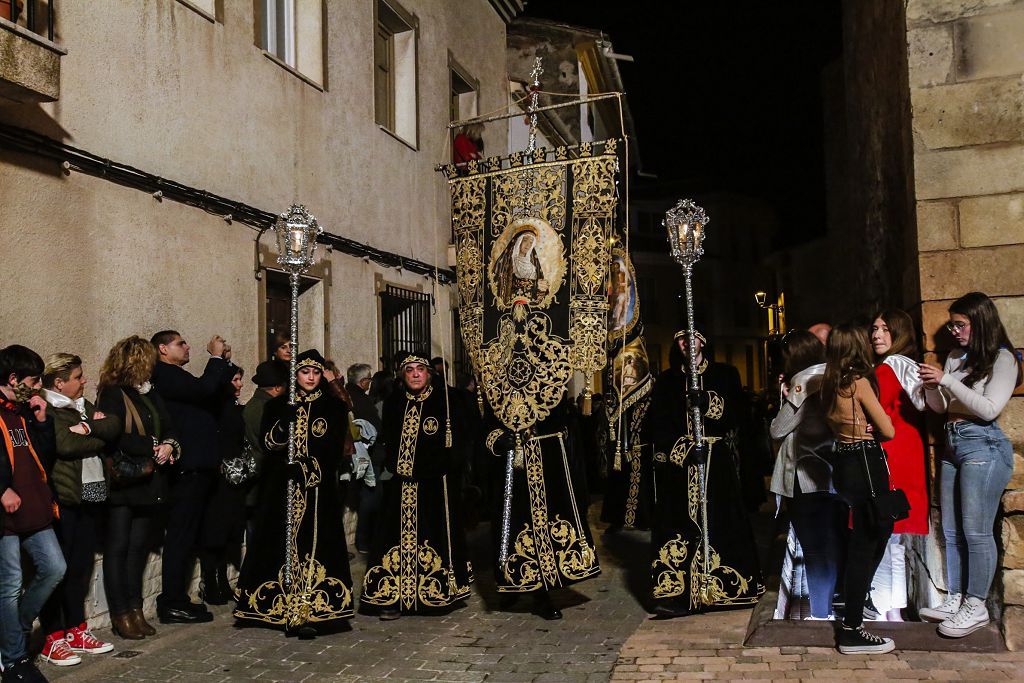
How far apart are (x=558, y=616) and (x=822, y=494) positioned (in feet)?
6.78

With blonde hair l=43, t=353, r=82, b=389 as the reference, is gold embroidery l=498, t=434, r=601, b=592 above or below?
below

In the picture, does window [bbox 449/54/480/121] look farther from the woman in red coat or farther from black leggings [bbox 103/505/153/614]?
the woman in red coat

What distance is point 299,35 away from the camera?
10.6m

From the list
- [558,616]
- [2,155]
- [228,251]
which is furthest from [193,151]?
[558,616]

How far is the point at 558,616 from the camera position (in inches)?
274

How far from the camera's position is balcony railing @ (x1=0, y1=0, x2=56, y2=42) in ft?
20.9

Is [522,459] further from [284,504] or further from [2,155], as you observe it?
[2,155]

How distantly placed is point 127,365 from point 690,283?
12.7 ft

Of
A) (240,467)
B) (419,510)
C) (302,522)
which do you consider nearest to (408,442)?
(419,510)

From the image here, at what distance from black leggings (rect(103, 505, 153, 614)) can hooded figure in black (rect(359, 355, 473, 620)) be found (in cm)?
158

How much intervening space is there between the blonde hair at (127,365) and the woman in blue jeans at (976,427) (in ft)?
16.2

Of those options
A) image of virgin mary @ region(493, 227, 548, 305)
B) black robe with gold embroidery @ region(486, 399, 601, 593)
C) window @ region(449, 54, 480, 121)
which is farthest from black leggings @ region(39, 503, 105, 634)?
window @ region(449, 54, 480, 121)

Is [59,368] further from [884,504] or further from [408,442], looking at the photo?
[884,504]

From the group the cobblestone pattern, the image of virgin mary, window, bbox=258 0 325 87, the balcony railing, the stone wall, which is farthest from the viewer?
window, bbox=258 0 325 87
